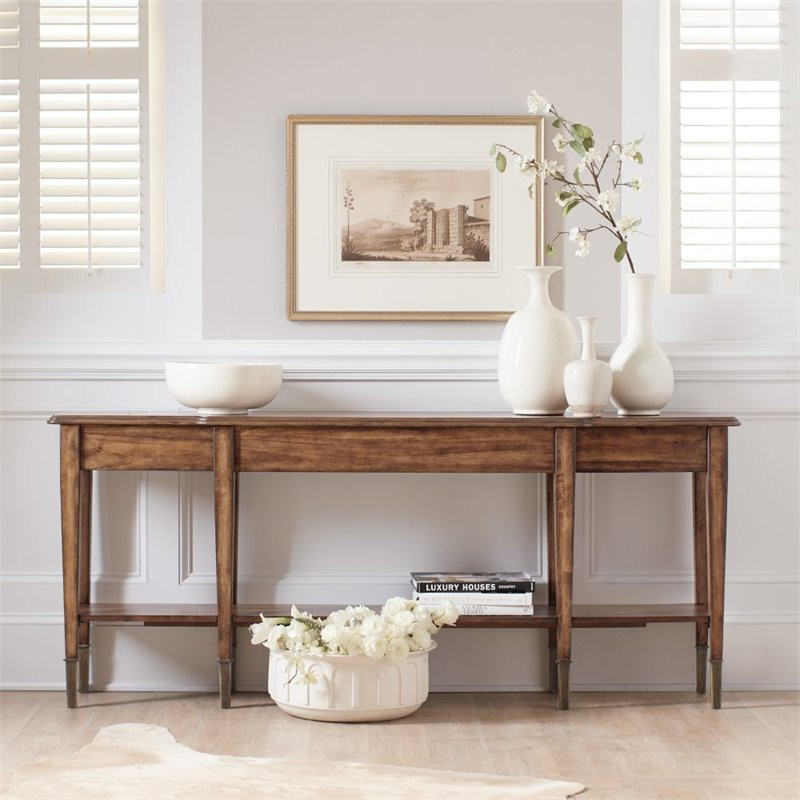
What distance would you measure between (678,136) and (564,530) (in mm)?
1370

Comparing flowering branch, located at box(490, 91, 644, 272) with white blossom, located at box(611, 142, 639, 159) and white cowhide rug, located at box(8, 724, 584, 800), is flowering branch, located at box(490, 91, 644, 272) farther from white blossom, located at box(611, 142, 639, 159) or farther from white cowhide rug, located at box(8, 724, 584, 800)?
white cowhide rug, located at box(8, 724, 584, 800)

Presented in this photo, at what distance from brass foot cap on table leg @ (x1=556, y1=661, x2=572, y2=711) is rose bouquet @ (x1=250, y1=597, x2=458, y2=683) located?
340 mm

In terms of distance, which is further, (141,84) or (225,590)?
(141,84)

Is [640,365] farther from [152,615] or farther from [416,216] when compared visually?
[152,615]

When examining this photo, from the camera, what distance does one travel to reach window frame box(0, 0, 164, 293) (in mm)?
3406

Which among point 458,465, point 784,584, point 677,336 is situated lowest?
point 784,584

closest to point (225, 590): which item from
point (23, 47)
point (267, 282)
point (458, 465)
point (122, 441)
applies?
point (122, 441)

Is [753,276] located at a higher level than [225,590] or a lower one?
higher

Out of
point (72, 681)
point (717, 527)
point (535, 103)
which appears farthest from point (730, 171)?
point (72, 681)

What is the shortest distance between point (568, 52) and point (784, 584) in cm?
179

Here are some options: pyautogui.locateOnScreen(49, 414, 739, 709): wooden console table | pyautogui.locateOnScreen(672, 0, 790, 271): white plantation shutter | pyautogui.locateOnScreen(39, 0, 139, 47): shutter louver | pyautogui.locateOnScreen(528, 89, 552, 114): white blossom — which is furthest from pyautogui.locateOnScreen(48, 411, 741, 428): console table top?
pyautogui.locateOnScreen(39, 0, 139, 47): shutter louver

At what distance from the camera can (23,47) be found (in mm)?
3412

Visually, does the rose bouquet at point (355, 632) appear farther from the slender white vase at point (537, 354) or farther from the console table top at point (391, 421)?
the slender white vase at point (537, 354)

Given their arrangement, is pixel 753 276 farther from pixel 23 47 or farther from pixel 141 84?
pixel 23 47
